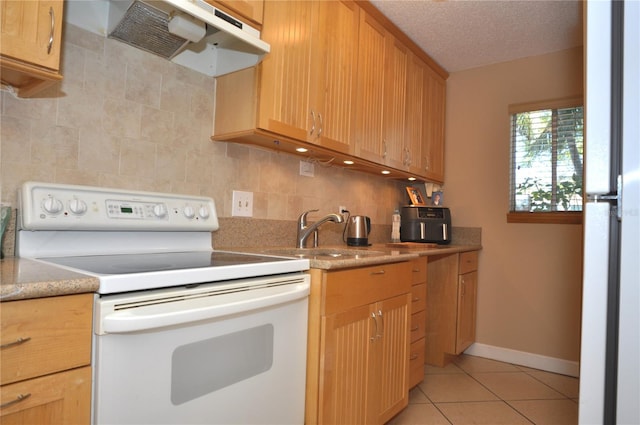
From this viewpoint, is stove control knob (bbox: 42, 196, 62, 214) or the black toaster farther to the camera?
the black toaster

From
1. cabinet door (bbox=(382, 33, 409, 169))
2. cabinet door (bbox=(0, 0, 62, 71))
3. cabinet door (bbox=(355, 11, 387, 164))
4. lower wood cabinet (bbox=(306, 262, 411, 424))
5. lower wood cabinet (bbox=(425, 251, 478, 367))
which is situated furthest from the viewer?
lower wood cabinet (bbox=(425, 251, 478, 367))

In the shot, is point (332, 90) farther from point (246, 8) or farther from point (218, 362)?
point (218, 362)

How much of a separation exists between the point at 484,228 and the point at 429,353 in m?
1.11

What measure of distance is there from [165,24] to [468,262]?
2586 millimetres

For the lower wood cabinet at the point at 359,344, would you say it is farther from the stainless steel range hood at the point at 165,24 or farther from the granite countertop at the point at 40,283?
the stainless steel range hood at the point at 165,24

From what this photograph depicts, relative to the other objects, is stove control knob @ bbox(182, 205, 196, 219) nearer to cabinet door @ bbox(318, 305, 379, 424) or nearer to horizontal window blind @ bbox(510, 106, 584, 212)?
cabinet door @ bbox(318, 305, 379, 424)

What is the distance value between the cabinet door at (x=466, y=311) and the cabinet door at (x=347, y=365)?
137 cm

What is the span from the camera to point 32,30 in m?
1.06

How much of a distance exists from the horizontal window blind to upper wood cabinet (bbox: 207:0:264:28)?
7.75 ft

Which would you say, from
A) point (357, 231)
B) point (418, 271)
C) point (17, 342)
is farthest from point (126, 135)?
point (418, 271)

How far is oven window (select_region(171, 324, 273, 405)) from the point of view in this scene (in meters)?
1.03

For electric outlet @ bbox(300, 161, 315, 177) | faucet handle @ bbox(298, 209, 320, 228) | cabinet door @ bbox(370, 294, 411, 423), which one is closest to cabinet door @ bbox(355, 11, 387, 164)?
electric outlet @ bbox(300, 161, 315, 177)

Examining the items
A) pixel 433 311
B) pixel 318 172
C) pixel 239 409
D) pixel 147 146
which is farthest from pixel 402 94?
pixel 239 409

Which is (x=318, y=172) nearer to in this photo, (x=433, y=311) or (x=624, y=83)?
(x=433, y=311)
